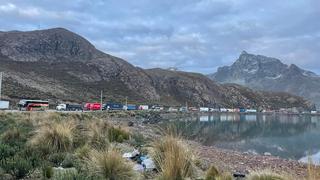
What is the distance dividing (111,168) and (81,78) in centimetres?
11931

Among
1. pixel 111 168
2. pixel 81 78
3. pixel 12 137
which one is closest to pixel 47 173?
pixel 111 168

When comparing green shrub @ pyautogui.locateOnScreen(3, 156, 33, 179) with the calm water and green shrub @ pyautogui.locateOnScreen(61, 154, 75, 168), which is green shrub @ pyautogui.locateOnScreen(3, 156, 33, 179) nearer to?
green shrub @ pyautogui.locateOnScreen(61, 154, 75, 168)

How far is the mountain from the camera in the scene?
9656 cm

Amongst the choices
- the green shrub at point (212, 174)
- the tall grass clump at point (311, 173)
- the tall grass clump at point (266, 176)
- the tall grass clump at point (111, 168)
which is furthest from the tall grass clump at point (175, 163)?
the tall grass clump at point (311, 173)

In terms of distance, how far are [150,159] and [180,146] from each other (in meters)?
1.60

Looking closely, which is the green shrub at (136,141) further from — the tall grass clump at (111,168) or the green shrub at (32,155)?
the tall grass clump at (111,168)

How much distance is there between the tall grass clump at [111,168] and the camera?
7.34m

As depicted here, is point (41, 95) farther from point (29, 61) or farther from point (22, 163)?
point (22, 163)

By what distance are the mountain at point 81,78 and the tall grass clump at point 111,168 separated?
6965 cm

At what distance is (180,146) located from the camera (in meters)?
7.95

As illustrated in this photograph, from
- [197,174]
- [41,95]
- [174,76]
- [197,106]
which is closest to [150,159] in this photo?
[197,174]

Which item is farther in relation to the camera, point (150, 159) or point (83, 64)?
point (83, 64)

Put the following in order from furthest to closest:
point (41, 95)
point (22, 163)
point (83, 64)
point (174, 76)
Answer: point (174, 76), point (83, 64), point (41, 95), point (22, 163)

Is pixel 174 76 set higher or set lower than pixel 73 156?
higher
